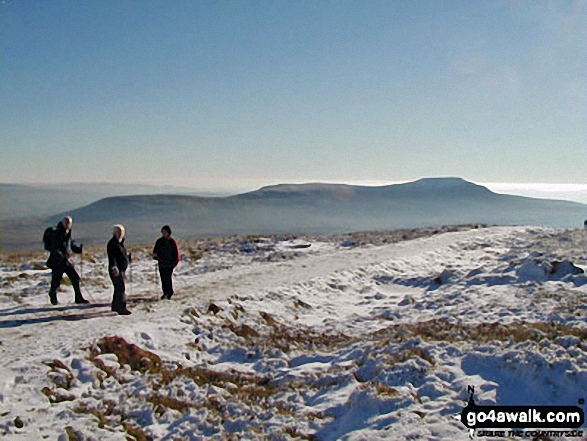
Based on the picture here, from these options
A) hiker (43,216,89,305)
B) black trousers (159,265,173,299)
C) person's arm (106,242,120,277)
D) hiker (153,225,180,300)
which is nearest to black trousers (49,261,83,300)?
hiker (43,216,89,305)

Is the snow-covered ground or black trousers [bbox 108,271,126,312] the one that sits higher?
black trousers [bbox 108,271,126,312]

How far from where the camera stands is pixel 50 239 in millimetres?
15281

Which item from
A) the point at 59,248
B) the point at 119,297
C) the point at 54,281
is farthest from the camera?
the point at 54,281

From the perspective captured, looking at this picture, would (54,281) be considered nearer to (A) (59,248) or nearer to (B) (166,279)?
(A) (59,248)

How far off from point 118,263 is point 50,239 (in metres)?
2.70

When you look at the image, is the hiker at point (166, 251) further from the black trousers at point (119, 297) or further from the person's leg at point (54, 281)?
the person's leg at point (54, 281)

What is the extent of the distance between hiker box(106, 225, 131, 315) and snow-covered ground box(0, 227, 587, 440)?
0.43 metres

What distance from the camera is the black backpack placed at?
1522 centimetres

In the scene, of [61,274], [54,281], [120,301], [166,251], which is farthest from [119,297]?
[54,281]

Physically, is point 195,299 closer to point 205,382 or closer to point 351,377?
point 205,382

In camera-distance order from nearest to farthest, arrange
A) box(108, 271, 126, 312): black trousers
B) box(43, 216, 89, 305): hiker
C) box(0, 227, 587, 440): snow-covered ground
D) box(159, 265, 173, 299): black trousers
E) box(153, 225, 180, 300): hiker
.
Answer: box(0, 227, 587, 440): snow-covered ground < box(108, 271, 126, 312): black trousers < box(43, 216, 89, 305): hiker < box(153, 225, 180, 300): hiker < box(159, 265, 173, 299): black trousers

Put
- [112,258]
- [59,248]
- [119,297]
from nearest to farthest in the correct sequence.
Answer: [112,258]
[119,297]
[59,248]

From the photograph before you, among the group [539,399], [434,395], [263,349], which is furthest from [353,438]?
[263,349]

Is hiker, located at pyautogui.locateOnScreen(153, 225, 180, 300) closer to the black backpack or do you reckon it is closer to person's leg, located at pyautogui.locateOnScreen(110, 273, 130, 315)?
person's leg, located at pyautogui.locateOnScreen(110, 273, 130, 315)
